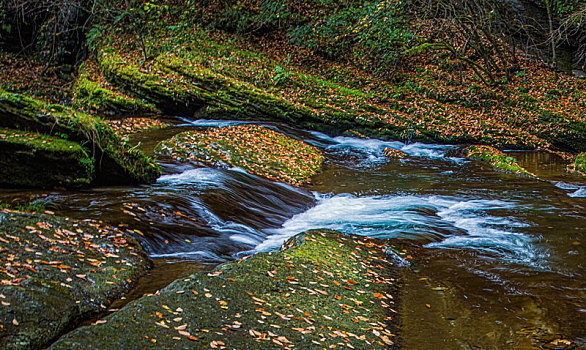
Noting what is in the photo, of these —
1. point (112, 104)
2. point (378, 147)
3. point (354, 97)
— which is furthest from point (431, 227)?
point (112, 104)

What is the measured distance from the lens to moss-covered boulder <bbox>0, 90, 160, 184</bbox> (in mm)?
7371

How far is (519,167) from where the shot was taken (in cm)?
1388

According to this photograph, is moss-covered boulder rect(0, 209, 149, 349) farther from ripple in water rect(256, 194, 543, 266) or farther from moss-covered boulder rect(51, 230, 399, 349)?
ripple in water rect(256, 194, 543, 266)

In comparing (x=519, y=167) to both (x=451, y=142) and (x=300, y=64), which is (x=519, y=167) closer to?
(x=451, y=142)

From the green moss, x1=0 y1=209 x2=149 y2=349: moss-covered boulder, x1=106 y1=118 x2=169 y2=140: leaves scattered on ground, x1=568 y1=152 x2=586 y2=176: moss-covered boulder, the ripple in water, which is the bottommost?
the ripple in water

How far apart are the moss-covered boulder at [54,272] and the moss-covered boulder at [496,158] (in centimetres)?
1221

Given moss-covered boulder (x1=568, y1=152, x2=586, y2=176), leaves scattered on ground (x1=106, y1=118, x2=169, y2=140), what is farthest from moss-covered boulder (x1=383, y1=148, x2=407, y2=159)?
leaves scattered on ground (x1=106, y1=118, x2=169, y2=140)

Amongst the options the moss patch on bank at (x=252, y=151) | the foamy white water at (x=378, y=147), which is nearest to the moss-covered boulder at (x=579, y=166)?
the foamy white water at (x=378, y=147)

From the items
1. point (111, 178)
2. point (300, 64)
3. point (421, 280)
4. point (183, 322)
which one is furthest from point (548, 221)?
point (300, 64)

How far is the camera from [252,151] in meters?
13.0

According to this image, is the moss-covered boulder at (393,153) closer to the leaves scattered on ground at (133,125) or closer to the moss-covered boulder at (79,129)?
the leaves scattered on ground at (133,125)

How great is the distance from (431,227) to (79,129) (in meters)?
7.17

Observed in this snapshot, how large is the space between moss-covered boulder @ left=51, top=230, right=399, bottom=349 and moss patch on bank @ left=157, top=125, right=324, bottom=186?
18.3 ft

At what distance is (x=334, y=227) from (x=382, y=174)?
17.2 feet
